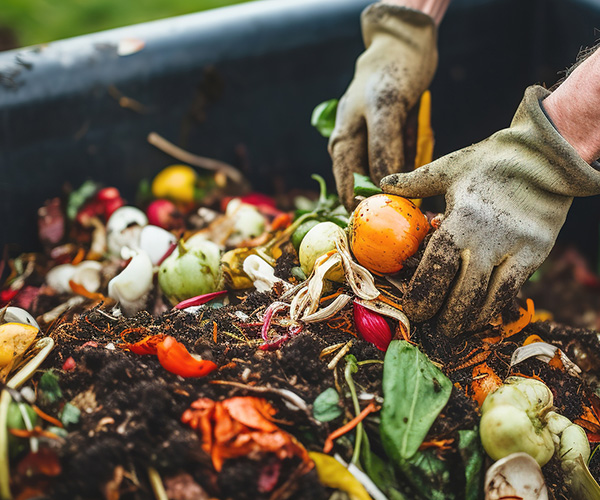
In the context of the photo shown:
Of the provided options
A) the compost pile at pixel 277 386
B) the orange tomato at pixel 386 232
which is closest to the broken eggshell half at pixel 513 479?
the compost pile at pixel 277 386

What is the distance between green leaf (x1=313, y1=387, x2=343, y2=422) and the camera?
1212 mm

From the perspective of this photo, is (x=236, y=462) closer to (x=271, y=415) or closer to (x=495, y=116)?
(x=271, y=415)

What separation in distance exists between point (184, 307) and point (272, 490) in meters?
0.65

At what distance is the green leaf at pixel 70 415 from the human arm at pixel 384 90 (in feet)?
3.46

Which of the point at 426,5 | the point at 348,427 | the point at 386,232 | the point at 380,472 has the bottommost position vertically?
the point at 380,472

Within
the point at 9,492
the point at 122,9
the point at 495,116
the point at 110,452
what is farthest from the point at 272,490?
the point at 122,9

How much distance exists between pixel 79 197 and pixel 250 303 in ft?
3.71

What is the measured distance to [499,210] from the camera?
1373 mm

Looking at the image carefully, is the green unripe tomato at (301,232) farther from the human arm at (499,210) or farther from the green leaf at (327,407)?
the green leaf at (327,407)

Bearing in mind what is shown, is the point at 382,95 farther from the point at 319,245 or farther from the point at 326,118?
the point at 319,245

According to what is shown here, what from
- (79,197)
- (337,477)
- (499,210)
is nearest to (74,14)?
(79,197)

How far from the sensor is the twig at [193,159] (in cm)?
241

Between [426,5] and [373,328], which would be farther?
[426,5]

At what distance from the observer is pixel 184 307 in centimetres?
158
